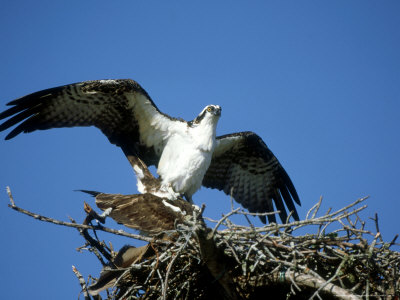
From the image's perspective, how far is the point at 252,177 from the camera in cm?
798

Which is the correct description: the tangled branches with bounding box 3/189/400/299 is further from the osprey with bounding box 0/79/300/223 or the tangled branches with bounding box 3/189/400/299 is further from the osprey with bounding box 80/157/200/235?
the osprey with bounding box 0/79/300/223

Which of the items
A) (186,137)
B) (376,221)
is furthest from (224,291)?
(186,137)

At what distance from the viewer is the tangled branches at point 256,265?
4410mm

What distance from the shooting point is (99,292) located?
4.99 metres

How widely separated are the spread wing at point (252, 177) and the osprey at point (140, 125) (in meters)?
0.04

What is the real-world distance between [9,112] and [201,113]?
250 cm

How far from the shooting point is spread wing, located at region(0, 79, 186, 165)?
647 centimetres

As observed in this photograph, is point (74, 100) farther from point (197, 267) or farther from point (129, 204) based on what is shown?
point (197, 267)

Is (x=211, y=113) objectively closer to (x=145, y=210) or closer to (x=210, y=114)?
(x=210, y=114)

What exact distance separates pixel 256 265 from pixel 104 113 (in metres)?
3.42

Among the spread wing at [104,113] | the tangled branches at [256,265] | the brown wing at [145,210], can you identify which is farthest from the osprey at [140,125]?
the tangled branches at [256,265]

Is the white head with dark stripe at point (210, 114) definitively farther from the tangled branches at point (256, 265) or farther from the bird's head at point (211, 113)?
the tangled branches at point (256, 265)

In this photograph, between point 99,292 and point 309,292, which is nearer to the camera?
point 309,292

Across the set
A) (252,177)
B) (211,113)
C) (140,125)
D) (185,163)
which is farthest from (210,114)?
(252,177)
